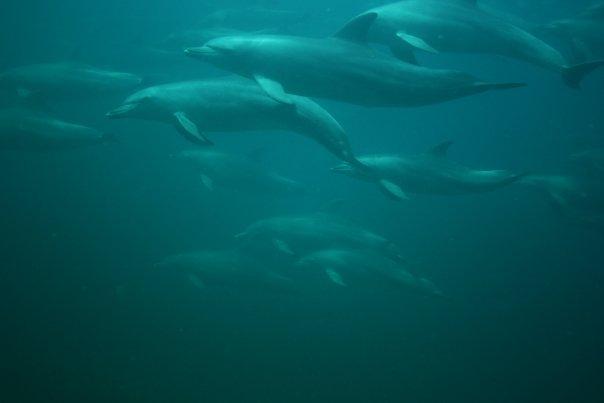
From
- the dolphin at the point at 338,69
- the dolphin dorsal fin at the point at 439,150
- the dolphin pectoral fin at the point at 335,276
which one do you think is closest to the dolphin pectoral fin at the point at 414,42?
the dolphin at the point at 338,69

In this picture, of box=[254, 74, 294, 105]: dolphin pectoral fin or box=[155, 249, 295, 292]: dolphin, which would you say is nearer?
box=[254, 74, 294, 105]: dolphin pectoral fin

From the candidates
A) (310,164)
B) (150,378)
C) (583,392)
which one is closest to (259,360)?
(150,378)

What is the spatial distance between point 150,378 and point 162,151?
41.4 ft

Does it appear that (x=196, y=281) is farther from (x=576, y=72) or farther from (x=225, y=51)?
(x=576, y=72)

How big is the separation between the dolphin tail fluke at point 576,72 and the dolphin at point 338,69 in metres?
2.31

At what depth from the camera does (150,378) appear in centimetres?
1232

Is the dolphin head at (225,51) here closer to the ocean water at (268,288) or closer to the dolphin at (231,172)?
the ocean water at (268,288)

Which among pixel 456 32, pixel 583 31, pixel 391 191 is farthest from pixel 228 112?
pixel 583 31

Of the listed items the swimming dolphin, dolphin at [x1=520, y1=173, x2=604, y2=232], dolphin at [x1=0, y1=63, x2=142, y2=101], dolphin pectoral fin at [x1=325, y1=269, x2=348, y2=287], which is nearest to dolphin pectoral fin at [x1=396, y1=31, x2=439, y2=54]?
the swimming dolphin

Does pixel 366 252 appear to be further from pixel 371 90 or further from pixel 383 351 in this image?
pixel 371 90

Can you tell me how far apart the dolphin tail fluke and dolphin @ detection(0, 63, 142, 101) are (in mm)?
11615

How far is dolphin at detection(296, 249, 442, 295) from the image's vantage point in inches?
577

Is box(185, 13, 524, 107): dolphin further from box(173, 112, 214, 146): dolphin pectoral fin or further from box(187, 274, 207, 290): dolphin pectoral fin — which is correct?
box(187, 274, 207, 290): dolphin pectoral fin

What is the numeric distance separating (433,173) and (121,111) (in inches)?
306
